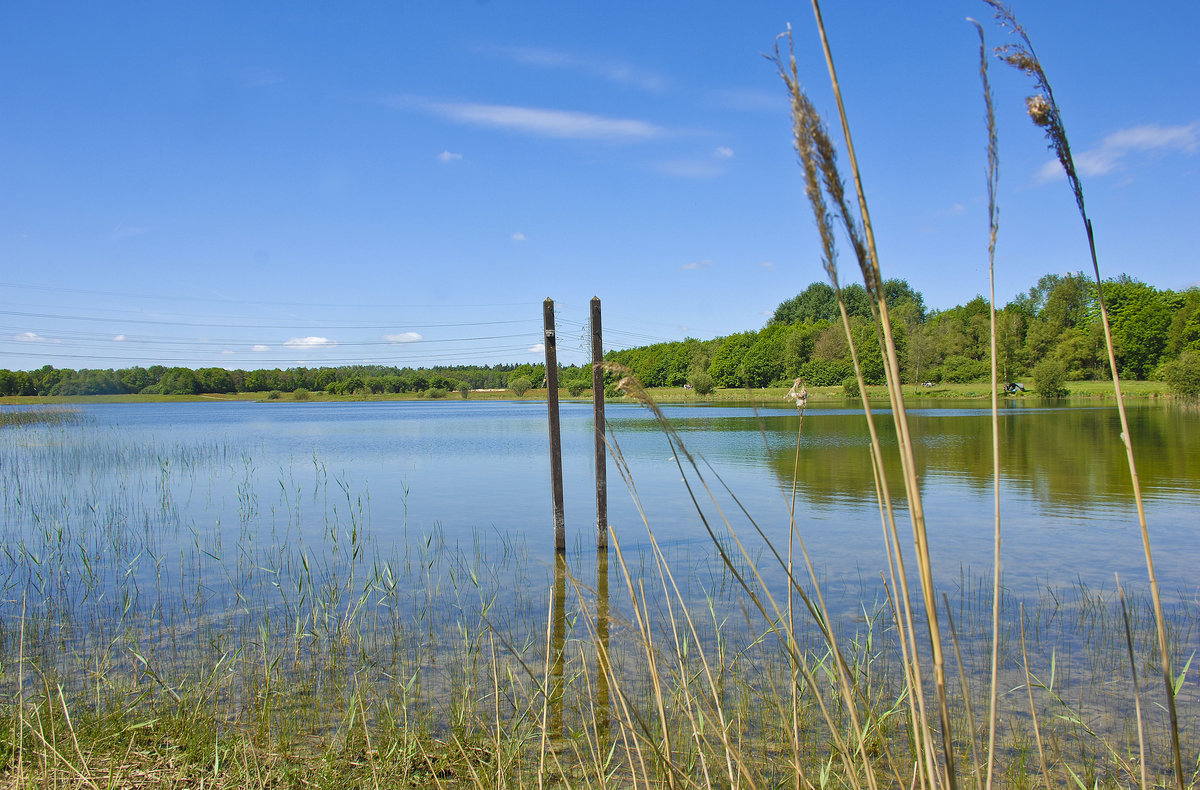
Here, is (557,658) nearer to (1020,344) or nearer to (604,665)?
(604,665)

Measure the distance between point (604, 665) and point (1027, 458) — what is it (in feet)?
65.3

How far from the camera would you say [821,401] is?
213 ft

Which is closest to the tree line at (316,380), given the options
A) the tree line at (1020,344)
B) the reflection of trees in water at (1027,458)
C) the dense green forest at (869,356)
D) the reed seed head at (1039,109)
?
the dense green forest at (869,356)

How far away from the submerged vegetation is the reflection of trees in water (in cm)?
397

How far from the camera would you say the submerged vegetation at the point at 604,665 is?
164 cm

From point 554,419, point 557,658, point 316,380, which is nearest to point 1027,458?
point 554,419

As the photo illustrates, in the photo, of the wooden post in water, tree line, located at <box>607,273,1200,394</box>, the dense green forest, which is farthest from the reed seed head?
tree line, located at <box>607,273,1200,394</box>

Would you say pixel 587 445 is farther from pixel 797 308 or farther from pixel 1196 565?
pixel 797 308

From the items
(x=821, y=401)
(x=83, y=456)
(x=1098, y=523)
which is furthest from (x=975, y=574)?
(x=821, y=401)

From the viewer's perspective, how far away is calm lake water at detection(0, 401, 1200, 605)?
9273 millimetres

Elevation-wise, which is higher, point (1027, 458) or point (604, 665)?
point (604, 665)

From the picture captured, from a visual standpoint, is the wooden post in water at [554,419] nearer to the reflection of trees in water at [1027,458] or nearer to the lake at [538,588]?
the lake at [538,588]

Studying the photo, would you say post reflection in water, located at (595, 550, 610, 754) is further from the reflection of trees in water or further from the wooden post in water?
the reflection of trees in water

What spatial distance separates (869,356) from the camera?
228 feet
